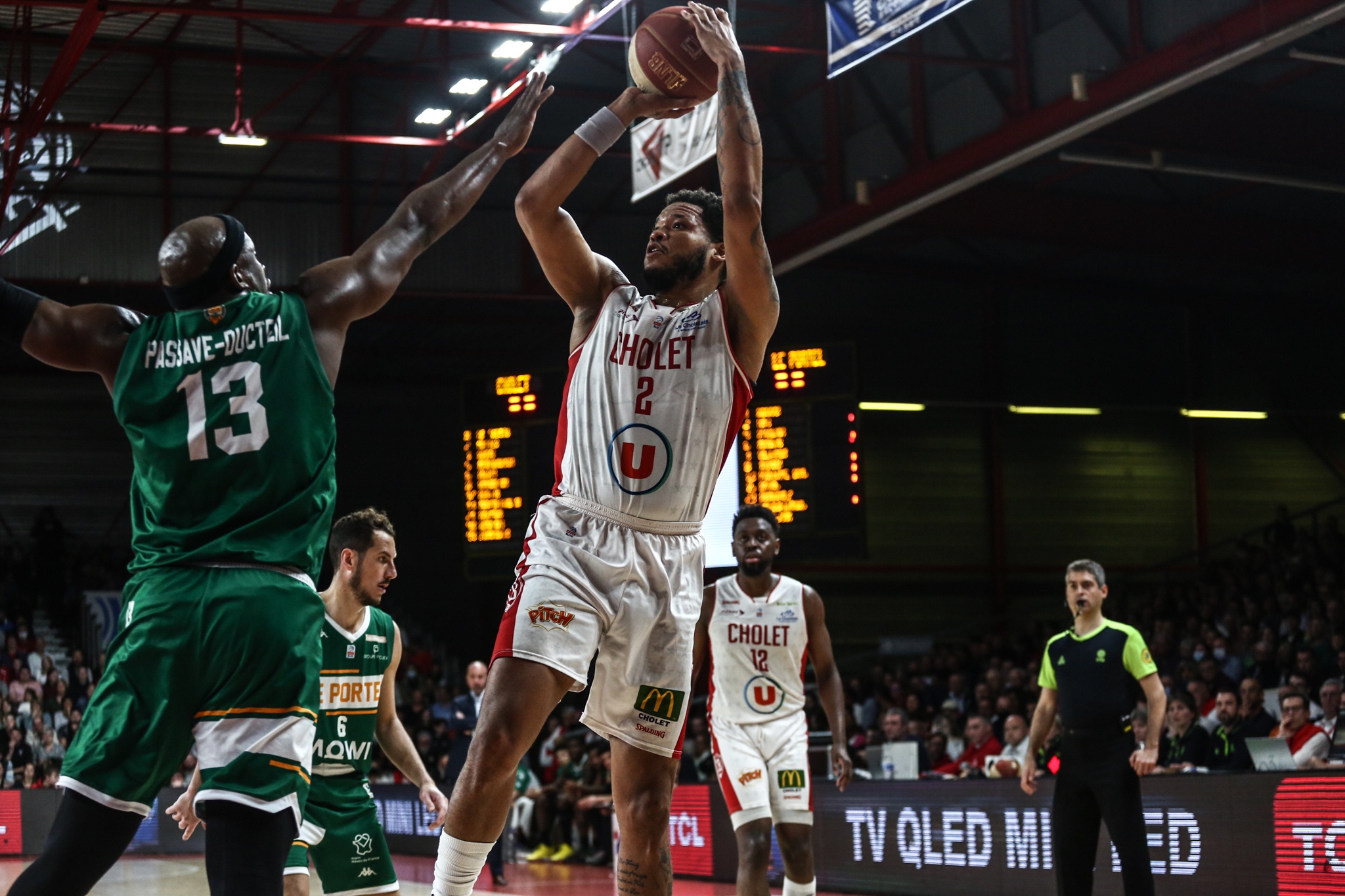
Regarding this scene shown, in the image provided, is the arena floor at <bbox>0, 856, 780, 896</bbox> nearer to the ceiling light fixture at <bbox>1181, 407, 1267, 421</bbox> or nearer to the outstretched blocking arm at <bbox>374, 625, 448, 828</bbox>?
the outstretched blocking arm at <bbox>374, 625, 448, 828</bbox>

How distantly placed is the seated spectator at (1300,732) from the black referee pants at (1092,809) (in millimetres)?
3661

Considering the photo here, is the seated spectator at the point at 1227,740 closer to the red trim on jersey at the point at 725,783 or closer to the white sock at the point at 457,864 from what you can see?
the red trim on jersey at the point at 725,783

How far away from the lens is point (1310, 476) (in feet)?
89.7

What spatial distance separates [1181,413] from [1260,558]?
19.7 ft

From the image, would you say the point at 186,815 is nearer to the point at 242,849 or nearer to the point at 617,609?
the point at 617,609

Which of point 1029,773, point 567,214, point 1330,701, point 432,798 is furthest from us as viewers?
point 1330,701

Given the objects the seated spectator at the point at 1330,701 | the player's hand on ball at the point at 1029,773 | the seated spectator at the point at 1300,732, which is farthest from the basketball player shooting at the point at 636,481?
the seated spectator at the point at 1330,701

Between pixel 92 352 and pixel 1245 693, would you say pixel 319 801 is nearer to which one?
pixel 92 352

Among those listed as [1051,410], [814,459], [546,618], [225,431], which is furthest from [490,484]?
[225,431]

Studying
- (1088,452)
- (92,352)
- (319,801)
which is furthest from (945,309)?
(92,352)

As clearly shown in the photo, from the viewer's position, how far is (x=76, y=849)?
10.7 ft

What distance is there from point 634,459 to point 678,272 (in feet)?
2.35

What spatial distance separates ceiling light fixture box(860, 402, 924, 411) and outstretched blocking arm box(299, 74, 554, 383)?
21272 millimetres

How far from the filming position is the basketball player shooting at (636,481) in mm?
4684
